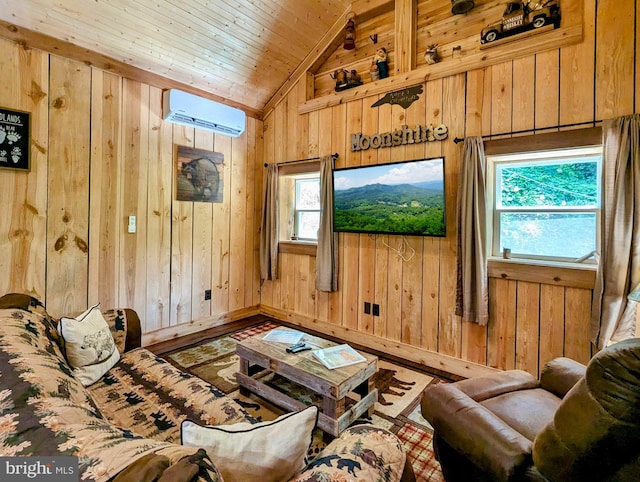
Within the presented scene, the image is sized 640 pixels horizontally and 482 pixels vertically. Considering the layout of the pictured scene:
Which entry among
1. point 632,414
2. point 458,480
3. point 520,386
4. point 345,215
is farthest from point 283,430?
point 345,215

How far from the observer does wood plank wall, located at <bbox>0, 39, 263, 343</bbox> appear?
106 inches

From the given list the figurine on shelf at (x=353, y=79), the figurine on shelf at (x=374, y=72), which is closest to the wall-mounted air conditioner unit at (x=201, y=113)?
the figurine on shelf at (x=353, y=79)

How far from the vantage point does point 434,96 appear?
119 inches

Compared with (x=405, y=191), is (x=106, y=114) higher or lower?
higher

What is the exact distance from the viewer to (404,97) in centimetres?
321

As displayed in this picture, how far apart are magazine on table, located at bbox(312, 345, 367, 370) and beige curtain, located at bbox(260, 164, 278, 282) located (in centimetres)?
224

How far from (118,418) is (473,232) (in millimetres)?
2668

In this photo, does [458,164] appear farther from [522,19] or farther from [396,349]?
[396,349]

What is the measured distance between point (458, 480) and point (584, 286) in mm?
1751

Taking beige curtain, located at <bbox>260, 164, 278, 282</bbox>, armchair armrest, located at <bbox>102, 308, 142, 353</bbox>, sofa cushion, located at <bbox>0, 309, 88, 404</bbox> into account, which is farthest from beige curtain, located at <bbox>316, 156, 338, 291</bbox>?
sofa cushion, located at <bbox>0, 309, 88, 404</bbox>

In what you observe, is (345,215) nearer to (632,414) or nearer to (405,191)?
(405,191)

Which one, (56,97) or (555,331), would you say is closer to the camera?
(555,331)

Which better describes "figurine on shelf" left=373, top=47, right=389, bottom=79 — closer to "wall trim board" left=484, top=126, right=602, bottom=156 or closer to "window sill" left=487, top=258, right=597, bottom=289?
"wall trim board" left=484, top=126, right=602, bottom=156

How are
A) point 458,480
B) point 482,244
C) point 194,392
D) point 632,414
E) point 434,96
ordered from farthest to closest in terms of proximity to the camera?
point 434,96
point 482,244
point 194,392
point 458,480
point 632,414
